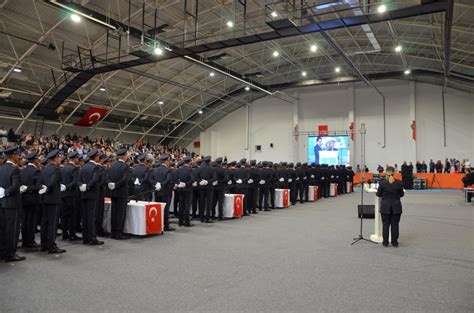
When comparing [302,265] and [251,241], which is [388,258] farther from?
[251,241]

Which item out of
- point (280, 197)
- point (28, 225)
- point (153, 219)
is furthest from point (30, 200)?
point (280, 197)

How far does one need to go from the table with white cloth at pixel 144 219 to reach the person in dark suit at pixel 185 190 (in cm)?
127

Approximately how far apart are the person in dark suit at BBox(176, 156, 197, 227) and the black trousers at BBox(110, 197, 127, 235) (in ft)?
6.49

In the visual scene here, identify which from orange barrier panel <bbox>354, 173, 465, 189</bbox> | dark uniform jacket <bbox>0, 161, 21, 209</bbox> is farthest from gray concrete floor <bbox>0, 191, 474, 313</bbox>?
orange barrier panel <bbox>354, 173, 465, 189</bbox>

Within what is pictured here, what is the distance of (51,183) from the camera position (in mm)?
6258

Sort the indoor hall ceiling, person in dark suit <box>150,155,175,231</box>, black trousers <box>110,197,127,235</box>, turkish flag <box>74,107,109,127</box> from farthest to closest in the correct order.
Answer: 1. turkish flag <box>74,107,109,127</box>
2. the indoor hall ceiling
3. person in dark suit <box>150,155,175,231</box>
4. black trousers <box>110,197,127,235</box>

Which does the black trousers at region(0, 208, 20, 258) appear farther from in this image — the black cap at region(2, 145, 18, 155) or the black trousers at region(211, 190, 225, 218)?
the black trousers at region(211, 190, 225, 218)

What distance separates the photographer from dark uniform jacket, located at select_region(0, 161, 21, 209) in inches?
221

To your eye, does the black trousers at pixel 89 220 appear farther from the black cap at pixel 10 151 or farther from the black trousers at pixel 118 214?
the black cap at pixel 10 151

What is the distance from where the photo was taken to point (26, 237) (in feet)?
22.3

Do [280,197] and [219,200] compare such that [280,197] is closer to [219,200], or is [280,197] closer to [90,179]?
[219,200]

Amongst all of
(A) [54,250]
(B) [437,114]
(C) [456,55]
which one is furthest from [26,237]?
(B) [437,114]

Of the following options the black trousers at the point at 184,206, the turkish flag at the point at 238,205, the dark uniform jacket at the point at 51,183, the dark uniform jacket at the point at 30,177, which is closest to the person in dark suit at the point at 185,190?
the black trousers at the point at 184,206

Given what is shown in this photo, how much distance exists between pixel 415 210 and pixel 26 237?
485 inches
